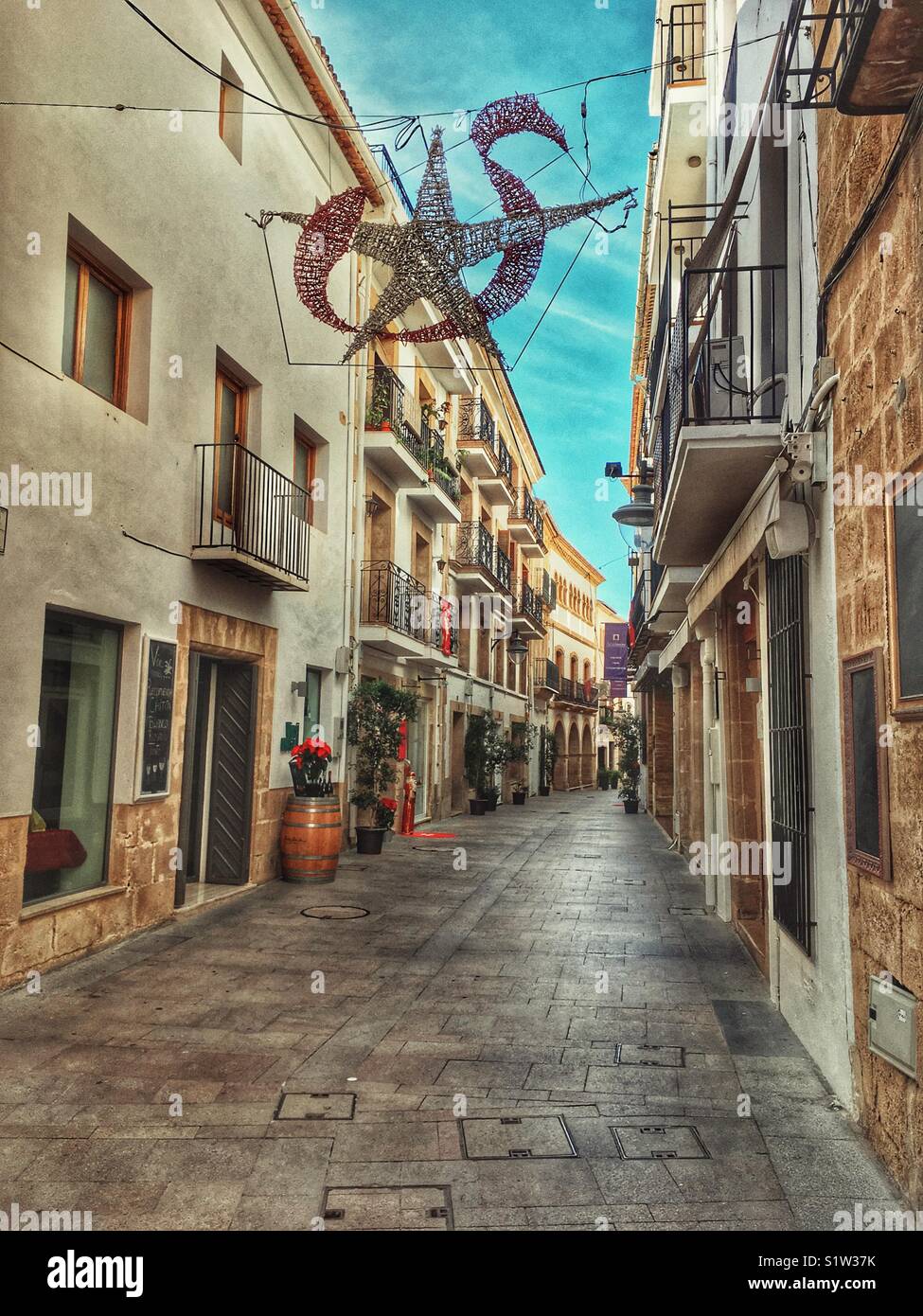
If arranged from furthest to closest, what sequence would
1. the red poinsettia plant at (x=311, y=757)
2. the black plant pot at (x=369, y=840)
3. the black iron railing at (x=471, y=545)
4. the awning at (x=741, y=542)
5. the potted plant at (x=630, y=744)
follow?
the potted plant at (x=630, y=744)
the black iron railing at (x=471, y=545)
the black plant pot at (x=369, y=840)
the red poinsettia plant at (x=311, y=757)
the awning at (x=741, y=542)

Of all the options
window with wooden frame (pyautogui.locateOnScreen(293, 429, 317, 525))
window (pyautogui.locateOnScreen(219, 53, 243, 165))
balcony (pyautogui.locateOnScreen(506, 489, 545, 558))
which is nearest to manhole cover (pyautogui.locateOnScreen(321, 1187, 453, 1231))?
window with wooden frame (pyautogui.locateOnScreen(293, 429, 317, 525))

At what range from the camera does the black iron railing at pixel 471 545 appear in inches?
872

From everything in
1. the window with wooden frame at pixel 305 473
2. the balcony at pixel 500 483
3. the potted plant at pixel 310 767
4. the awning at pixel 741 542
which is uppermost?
the balcony at pixel 500 483

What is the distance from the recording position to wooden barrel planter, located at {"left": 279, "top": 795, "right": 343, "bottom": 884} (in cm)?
1028

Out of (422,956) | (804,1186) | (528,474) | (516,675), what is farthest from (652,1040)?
(528,474)

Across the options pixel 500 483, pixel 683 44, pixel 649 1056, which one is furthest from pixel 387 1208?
pixel 500 483

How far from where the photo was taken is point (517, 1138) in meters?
3.79

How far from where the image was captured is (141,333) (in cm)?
788

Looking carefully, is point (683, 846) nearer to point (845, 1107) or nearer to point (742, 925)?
point (742, 925)

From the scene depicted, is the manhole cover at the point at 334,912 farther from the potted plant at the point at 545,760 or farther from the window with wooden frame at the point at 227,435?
the potted plant at the point at 545,760

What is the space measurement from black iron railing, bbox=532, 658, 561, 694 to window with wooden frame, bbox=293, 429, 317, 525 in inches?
847

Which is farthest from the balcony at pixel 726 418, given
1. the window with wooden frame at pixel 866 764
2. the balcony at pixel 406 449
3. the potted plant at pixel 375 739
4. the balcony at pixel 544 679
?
the balcony at pixel 544 679

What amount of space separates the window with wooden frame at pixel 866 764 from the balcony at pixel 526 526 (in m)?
24.9
